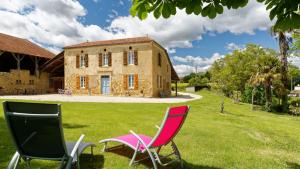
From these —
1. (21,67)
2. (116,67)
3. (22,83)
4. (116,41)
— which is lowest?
(22,83)

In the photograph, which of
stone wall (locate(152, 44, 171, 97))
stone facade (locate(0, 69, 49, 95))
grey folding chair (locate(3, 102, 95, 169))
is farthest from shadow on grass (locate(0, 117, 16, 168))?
stone facade (locate(0, 69, 49, 95))

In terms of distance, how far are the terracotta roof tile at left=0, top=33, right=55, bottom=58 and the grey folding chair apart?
2722cm

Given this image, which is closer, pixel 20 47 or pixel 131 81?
pixel 131 81

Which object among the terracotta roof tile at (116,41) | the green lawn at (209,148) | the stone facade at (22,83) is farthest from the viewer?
the stone facade at (22,83)

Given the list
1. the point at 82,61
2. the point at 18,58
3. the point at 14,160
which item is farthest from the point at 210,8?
the point at 18,58

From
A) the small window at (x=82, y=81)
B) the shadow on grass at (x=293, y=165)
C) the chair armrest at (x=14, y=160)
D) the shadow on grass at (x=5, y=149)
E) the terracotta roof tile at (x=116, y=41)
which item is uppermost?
the terracotta roof tile at (x=116, y=41)

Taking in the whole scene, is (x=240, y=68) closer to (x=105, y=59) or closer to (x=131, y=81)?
(x=131, y=81)

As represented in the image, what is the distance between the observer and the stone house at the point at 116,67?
2578 centimetres

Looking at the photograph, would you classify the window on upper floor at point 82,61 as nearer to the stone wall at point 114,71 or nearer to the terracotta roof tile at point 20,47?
the stone wall at point 114,71

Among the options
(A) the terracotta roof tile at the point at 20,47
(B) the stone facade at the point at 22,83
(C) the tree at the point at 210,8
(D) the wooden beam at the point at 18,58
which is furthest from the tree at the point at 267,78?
(D) the wooden beam at the point at 18,58

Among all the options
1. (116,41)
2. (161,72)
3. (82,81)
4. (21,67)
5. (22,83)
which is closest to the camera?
(116,41)

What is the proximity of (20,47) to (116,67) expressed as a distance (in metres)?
12.6

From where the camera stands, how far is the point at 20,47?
30484 millimetres

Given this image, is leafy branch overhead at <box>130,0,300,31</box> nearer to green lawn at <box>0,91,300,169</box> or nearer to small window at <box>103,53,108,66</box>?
green lawn at <box>0,91,300,169</box>
